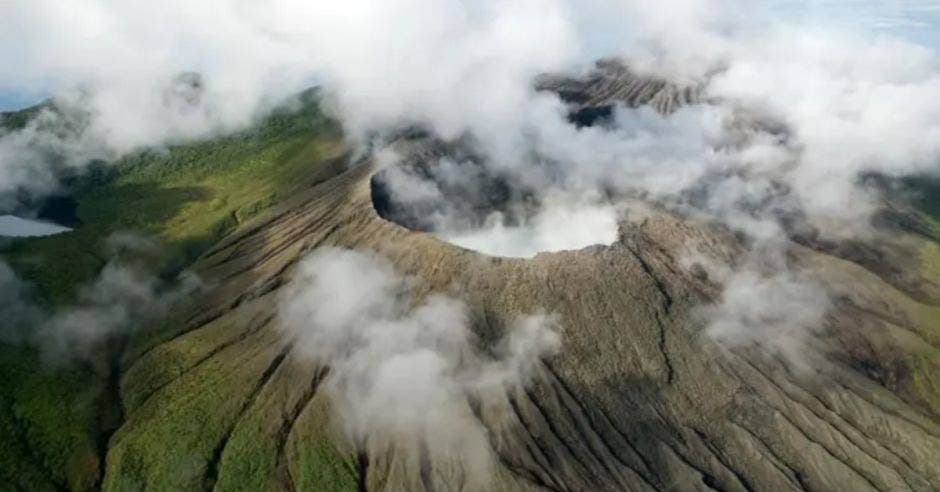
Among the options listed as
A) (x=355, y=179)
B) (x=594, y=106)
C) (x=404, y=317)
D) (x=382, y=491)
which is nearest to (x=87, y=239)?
(x=355, y=179)

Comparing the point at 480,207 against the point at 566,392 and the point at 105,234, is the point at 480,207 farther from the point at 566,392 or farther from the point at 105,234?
the point at 105,234

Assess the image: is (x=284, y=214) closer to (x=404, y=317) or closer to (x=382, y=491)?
(x=404, y=317)

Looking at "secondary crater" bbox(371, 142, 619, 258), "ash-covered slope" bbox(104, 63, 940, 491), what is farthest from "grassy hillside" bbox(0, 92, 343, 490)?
"secondary crater" bbox(371, 142, 619, 258)

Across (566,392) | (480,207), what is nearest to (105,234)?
(480,207)

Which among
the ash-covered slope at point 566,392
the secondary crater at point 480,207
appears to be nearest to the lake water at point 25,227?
the ash-covered slope at point 566,392

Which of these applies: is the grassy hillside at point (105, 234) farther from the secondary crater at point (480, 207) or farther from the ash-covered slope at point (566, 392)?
the secondary crater at point (480, 207)

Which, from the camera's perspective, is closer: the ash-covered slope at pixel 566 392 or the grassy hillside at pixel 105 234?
the grassy hillside at pixel 105 234

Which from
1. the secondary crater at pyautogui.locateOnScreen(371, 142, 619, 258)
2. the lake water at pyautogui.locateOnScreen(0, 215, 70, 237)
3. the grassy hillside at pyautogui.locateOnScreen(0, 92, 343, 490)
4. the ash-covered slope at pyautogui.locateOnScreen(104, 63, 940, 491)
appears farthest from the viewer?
the lake water at pyautogui.locateOnScreen(0, 215, 70, 237)

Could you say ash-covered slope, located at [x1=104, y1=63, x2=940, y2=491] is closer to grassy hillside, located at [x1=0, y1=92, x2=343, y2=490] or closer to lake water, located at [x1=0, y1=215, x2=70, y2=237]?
grassy hillside, located at [x1=0, y1=92, x2=343, y2=490]
